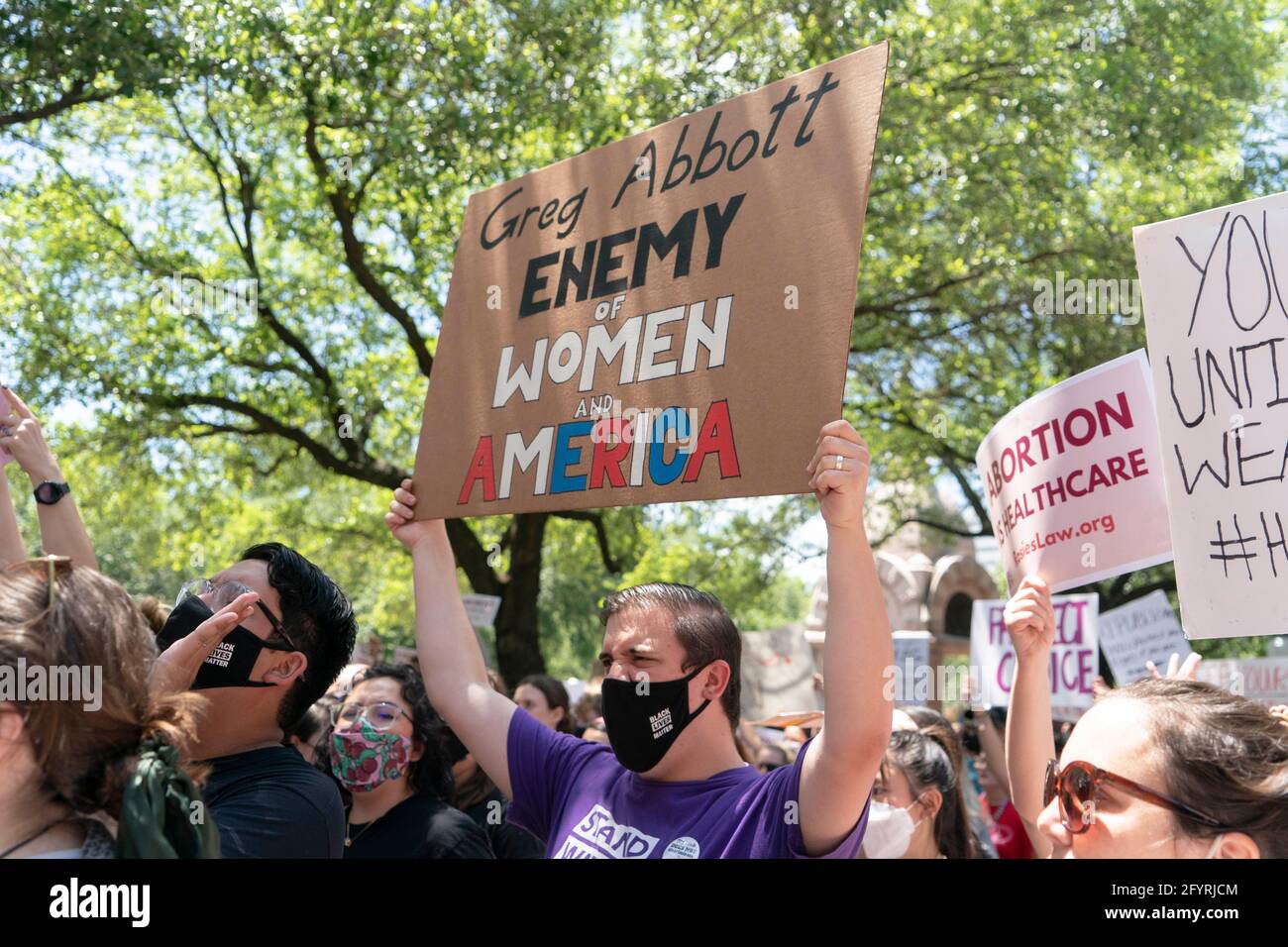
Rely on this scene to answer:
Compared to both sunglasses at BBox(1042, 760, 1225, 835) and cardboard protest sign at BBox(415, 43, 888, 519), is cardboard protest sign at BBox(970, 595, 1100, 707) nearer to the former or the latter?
cardboard protest sign at BBox(415, 43, 888, 519)

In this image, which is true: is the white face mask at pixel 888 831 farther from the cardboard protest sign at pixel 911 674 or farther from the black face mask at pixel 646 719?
the black face mask at pixel 646 719

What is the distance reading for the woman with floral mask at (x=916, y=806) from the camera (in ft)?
12.1

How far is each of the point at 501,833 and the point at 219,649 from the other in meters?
1.88

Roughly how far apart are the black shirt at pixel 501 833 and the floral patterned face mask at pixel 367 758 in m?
0.59

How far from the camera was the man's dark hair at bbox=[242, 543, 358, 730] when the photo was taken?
120 inches

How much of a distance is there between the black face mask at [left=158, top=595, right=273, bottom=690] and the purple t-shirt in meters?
0.65

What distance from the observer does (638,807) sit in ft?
8.97

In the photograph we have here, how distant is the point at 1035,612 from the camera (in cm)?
298

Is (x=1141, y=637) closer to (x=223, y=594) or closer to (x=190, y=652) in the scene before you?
(x=223, y=594)

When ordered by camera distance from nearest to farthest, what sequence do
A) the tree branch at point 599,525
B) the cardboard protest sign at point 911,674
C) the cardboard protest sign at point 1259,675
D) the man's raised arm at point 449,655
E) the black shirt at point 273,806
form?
1. the black shirt at point 273,806
2. the man's raised arm at point 449,655
3. the cardboard protest sign at point 911,674
4. the cardboard protest sign at point 1259,675
5. the tree branch at point 599,525

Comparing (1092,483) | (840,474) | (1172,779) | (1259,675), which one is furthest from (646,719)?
(1259,675)

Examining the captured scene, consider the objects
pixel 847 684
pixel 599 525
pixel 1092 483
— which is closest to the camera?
pixel 847 684

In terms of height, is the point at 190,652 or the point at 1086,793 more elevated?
the point at 190,652

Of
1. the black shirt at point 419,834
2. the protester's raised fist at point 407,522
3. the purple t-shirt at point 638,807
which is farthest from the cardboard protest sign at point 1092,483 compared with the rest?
the black shirt at point 419,834
